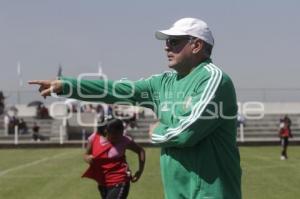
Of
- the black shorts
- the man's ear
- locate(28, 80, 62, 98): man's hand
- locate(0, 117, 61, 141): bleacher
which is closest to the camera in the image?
the man's ear

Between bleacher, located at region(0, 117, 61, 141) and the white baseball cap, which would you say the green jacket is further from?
bleacher, located at region(0, 117, 61, 141)

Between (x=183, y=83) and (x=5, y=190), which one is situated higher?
(x=183, y=83)

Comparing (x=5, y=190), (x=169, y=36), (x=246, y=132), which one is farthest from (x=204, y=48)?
(x=246, y=132)

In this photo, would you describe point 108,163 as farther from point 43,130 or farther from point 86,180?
point 43,130

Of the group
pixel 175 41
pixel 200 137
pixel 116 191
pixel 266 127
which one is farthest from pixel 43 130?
pixel 200 137

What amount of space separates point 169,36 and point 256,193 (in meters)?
12.6

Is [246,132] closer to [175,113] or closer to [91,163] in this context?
[91,163]

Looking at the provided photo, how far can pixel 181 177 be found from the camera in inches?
212

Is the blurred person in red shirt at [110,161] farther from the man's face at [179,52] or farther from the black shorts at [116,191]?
the man's face at [179,52]

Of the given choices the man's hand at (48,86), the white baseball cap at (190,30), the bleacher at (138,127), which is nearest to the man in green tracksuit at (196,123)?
the white baseball cap at (190,30)

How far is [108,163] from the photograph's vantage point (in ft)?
35.4

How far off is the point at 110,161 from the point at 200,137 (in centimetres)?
559

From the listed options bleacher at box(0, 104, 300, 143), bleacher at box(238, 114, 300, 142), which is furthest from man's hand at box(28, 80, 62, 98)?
bleacher at box(238, 114, 300, 142)

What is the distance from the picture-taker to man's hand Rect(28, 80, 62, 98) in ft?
18.9
